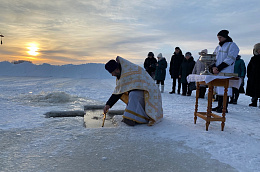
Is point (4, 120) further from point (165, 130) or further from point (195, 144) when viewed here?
point (195, 144)

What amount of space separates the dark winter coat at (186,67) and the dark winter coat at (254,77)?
8.40 ft

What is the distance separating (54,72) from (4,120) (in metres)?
55.7

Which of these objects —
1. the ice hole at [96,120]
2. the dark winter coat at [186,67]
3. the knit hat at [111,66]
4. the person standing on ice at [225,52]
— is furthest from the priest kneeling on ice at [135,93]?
the dark winter coat at [186,67]

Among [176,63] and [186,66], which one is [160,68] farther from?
[186,66]

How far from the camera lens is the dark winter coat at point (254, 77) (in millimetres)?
6293

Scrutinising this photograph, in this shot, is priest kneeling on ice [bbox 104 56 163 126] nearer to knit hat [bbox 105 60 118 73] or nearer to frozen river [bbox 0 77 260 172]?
knit hat [bbox 105 60 118 73]

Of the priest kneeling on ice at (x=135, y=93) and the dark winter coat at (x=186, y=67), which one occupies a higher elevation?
the dark winter coat at (x=186, y=67)

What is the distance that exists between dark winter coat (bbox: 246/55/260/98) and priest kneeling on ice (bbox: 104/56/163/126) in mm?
4147

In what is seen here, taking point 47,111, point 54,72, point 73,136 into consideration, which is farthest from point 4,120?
point 54,72

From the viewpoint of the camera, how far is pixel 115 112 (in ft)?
16.6

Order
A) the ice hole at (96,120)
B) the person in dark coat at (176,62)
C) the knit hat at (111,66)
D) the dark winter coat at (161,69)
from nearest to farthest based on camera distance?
the knit hat at (111,66) → the ice hole at (96,120) → the person in dark coat at (176,62) → the dark winter coat at (161,69)

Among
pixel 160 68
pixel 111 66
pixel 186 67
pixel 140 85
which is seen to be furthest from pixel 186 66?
pixel 111 66

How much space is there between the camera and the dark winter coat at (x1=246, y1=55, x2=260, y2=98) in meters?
6.29

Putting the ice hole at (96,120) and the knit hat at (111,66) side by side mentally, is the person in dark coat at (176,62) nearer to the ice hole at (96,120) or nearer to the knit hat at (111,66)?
the ice hole at (96,120)
